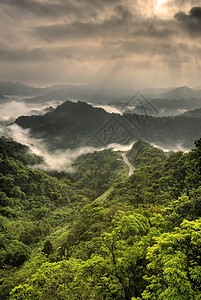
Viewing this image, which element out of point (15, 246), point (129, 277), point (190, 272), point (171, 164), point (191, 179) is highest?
point (171, 164)

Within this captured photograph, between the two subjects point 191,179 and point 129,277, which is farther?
point 191,179

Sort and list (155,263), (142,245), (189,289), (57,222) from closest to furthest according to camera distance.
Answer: (189,289)
(155,263)
(142,245)
(57,222)

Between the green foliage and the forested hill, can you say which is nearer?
the green foliage

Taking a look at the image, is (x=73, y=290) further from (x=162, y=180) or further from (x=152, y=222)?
(x=162, y=180)

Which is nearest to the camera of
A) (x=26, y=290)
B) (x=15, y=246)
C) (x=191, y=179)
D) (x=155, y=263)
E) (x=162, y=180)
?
(x=155, y=263)

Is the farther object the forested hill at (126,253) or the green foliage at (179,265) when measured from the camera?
the forested hill at (126,253)

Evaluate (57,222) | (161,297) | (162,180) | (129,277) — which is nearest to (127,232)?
(129,277)

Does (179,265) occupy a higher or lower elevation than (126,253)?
higher

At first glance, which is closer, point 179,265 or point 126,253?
point 179,265

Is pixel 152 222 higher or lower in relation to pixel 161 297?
higher
